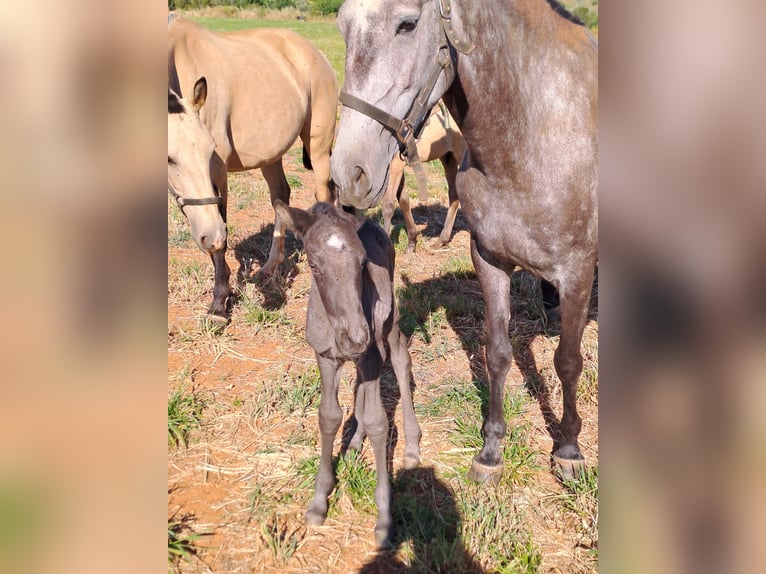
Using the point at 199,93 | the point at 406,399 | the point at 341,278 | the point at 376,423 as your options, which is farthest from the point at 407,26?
the point at 199,93

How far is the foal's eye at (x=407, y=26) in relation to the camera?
Result: 224 cm

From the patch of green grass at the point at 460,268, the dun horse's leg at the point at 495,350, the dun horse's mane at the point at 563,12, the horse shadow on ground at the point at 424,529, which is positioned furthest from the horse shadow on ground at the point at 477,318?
the dun horse's mane at the point at 563,12

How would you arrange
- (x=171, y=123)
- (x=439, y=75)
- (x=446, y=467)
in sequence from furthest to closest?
(x=171, y=123)
(x=446, y=467)
(x=439, y=75)

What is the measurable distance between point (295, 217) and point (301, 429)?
1.65 m

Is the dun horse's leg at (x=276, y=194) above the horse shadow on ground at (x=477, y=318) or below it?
above

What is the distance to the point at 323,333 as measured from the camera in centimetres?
275

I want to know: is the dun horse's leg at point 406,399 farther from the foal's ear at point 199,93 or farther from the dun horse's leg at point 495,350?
the foal's ear at point 199,93

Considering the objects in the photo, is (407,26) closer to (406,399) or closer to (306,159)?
(406,399)

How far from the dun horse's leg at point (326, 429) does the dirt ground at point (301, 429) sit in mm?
77

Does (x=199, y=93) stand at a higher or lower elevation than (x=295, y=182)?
higher

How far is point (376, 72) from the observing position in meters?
2.27

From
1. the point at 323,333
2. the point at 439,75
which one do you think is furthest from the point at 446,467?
the point at 439,75
